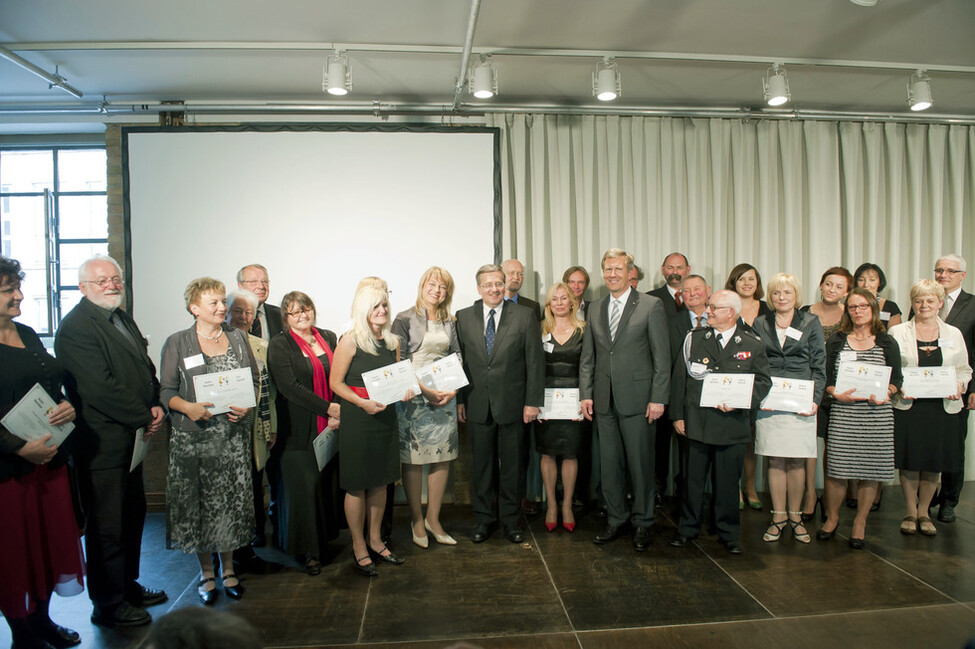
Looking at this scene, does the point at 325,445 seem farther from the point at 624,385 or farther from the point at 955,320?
the point at 955,320

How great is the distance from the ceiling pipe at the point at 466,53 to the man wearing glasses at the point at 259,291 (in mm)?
1875

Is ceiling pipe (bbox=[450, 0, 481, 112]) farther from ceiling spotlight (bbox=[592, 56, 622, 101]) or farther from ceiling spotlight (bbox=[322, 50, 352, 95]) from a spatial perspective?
ceiling spotlight (bbox=[592, 56, 622, 101])

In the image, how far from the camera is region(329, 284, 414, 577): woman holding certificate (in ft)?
10.6

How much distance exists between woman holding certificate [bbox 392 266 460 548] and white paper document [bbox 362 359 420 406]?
0.26m

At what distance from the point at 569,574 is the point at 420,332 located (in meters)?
1.64

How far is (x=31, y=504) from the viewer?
250cm

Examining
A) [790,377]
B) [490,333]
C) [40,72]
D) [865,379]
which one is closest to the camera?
[865,379]

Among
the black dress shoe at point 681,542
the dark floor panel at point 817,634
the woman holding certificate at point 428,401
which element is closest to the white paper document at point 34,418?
the woman holding certificate at point 428,401

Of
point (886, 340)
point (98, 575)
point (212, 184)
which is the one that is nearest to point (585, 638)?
point (98, 575)

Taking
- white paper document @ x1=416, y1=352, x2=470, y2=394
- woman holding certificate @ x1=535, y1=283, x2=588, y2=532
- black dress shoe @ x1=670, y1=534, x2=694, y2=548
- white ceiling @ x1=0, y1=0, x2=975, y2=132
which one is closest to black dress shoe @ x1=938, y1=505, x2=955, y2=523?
black dress shoe @ x1=670, y1=534, x2=694, y2=548

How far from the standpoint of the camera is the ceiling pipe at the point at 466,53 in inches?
125

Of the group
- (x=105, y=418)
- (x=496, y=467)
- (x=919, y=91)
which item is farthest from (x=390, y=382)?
(x=919, y=91)

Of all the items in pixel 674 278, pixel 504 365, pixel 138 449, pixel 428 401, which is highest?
pixel 674 278

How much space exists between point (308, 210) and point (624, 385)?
2.85 metres
